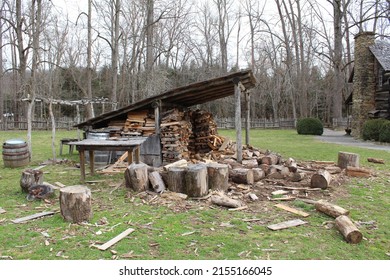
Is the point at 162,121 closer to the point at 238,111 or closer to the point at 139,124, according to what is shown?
the point at 139,124

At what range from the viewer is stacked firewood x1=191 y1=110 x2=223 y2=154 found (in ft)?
36.7

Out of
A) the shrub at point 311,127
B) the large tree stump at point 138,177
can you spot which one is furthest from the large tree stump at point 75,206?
the shrub at point 311,127

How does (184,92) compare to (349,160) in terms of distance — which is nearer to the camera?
(349,160)

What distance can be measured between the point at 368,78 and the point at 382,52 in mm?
1717

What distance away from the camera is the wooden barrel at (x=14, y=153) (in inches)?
336

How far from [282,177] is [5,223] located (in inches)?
205

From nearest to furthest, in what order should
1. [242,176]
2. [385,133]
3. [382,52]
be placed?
[242,176] → [385,133] → [382,52]

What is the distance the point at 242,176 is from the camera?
6270 mm

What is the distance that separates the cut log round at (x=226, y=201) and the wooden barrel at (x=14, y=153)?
6.26 metres

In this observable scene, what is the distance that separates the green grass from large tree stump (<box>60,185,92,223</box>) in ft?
0.46

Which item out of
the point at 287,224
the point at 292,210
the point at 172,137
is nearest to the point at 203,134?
the point at 172,137

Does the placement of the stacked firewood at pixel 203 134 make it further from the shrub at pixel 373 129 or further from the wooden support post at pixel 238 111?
the shrub at pixel 373 129

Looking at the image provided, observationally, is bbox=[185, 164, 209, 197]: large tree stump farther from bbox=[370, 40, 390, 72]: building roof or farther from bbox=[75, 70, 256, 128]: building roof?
bbox=[370, 40, 390, 72]: building roof
